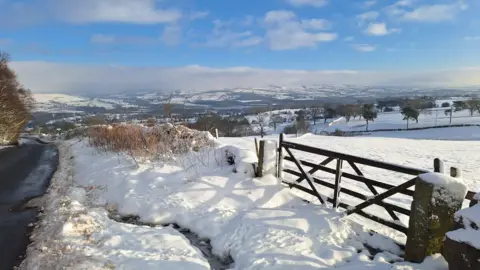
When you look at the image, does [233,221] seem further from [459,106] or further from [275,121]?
[459,106]

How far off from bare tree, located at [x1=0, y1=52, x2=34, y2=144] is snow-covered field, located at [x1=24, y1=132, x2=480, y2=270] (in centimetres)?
3429

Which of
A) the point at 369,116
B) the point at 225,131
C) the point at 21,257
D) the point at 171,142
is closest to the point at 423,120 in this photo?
the point at 369,116

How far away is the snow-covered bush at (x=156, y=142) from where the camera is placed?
41.7 feet

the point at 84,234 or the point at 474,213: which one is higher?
the point at 474,213

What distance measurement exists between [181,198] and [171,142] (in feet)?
18.5

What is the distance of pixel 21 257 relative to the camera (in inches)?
239

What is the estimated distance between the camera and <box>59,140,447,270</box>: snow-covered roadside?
557 cm

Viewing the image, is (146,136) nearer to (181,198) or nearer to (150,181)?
(150,181)

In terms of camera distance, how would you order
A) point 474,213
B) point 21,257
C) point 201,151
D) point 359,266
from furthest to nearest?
1. point 201,151
2. point 21,257
3. point 359,266
4. point 474,213

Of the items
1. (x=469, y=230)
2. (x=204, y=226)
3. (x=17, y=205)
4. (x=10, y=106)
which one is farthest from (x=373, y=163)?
(x=10, y=106)

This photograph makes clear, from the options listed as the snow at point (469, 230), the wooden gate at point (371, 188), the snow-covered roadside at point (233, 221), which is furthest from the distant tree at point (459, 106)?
the snow at point (469, 230)

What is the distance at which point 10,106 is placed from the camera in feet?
130

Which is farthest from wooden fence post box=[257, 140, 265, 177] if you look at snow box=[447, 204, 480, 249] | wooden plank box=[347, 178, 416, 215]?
snow box=[447, 204, 480, 249]

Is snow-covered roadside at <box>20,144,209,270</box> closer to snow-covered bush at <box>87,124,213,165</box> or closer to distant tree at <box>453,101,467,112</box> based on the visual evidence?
snow-covered bush at <box>87,124,213,165</box>
